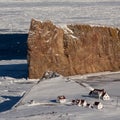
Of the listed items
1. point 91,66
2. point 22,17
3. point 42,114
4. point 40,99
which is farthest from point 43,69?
point 22,17

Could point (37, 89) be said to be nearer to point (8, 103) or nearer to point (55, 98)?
point (8, 103)

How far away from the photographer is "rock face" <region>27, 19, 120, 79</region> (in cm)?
2127

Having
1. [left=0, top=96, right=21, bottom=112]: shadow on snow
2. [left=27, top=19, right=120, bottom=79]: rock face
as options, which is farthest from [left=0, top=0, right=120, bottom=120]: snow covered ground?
[left=27, top=19, right=120, bottom=79]: rock face

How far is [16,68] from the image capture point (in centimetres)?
2289

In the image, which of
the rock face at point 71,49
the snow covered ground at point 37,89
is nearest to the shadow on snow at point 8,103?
the snow covered ground at point 37,89

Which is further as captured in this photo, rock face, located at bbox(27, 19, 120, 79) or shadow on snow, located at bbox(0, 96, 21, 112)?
rock face, located at bbox(27, 19, 120, 79)

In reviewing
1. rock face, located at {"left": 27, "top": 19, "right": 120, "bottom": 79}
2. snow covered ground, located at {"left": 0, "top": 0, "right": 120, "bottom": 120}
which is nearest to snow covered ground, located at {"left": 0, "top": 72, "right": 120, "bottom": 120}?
snow covered ground, located at {"left": 0, "top": 0, "right": 120, "bottom": 120}

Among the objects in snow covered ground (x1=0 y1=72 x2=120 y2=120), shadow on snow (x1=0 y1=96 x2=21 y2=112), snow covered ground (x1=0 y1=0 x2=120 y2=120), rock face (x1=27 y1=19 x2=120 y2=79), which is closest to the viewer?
snow covered ground (x1=0 y1=72 x2=120 y2=120)

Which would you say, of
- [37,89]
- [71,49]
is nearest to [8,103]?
→ [37,89]

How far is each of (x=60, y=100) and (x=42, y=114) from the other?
1.45m

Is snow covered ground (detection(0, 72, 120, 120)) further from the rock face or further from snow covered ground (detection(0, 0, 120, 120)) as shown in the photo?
the rock face

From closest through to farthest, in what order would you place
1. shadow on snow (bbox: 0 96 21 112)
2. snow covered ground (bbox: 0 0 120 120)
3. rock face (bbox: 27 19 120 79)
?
snow covered ground (bbox: 0 0 120 120), shadow on snow (bbox: 0 96 21 112), rock face (bbox: 27 19 120 79)

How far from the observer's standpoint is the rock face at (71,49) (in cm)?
2127

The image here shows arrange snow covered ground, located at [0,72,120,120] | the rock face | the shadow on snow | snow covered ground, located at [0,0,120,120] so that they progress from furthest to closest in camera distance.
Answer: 1. the rock face
2. the shadow on snow
3. snow covered ground, located at [0,0,120,120]
4. snow covered ground, located at [0,72,120,120]
